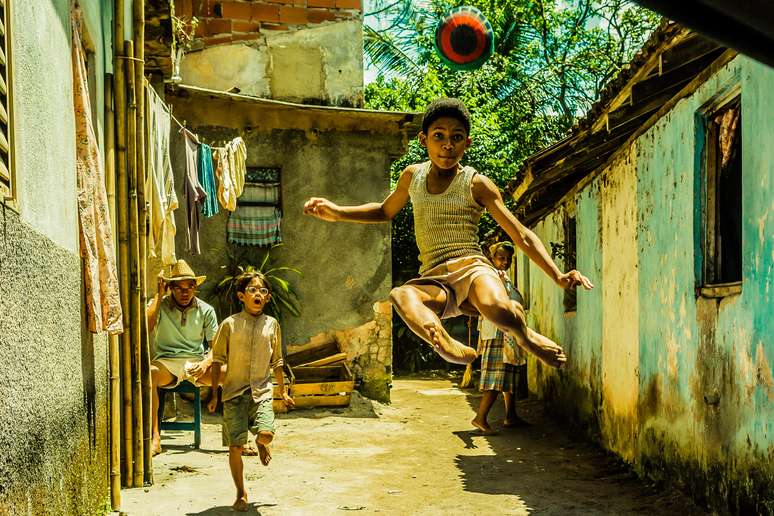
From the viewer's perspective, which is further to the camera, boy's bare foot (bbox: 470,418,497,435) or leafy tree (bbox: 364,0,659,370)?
leafy tree (bbox: 364,0,659,370)

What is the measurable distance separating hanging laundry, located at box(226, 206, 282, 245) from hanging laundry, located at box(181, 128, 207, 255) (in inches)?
109

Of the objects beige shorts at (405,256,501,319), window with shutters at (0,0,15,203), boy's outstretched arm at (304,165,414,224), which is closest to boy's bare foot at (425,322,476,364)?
beige shorts at (405,256,501,319)

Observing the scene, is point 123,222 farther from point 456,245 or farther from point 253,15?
point 253,15

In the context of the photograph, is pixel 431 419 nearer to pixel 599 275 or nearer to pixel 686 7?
pixel 599 275

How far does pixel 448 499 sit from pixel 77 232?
4.06 metres

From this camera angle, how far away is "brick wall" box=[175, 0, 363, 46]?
14773 mm

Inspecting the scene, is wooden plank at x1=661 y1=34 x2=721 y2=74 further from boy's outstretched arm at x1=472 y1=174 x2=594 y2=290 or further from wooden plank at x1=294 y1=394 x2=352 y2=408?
wooden plank at x1=294 y1=394 x2=352 y2=408

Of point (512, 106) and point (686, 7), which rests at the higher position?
point (512, 106)

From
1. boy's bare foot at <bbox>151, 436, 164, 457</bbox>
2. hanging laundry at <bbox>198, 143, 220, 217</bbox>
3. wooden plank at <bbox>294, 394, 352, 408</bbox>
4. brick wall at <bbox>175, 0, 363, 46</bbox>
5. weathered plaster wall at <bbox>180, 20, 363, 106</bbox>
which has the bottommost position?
wooden plank at <bbox>294, 394, 352, 408</bbox>

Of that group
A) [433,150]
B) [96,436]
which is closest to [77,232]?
[96,436]

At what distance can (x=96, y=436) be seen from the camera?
19.5 ft

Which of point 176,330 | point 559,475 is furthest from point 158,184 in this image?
point 559,475

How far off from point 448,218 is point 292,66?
10748 millimetres

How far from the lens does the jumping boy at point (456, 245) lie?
4574 millimetres
